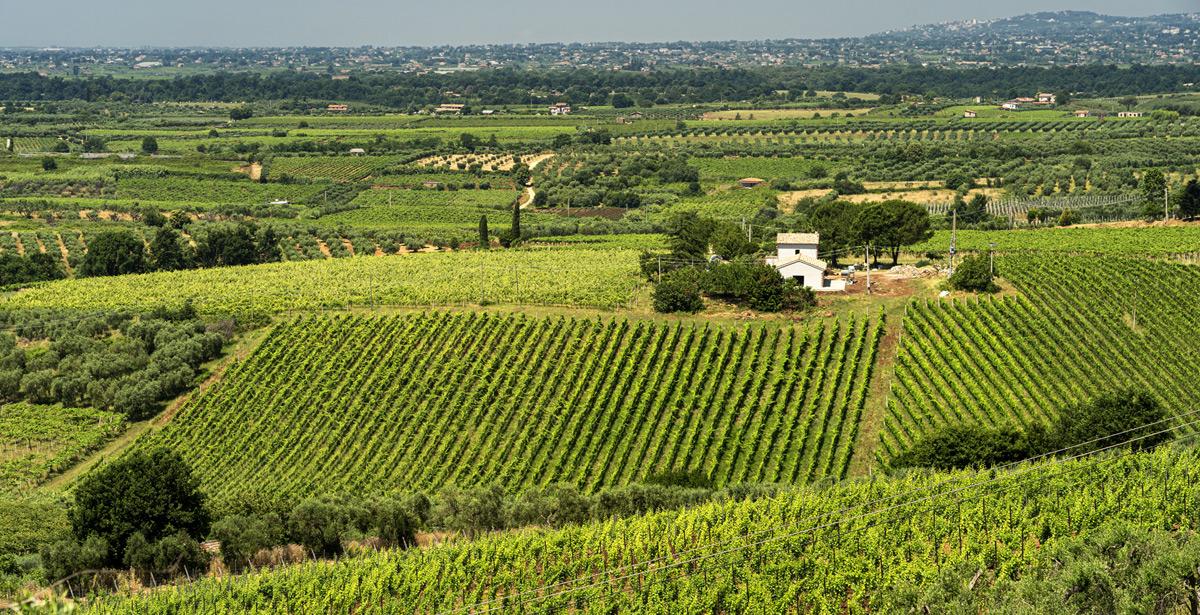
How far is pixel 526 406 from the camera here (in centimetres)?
4916

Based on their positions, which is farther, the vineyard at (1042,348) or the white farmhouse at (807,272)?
the white farmhouse at (807,272)

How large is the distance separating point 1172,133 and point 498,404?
113m

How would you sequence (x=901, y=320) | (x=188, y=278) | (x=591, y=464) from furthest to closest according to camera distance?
(x=188, y=278) < (x=901, y=320) < (x=591, y=464)

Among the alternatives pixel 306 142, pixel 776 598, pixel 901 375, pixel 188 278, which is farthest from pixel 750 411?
pixel 306 142

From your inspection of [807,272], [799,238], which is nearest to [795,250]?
[799,238]

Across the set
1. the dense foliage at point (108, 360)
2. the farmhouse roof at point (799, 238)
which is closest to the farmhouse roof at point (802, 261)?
the farmhouse roof at point (799, 238)

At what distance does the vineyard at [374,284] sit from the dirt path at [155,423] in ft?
10.9

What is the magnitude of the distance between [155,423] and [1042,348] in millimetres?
34843

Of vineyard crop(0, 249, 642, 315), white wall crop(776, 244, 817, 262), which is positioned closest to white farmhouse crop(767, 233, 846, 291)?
white wall crop(776, 244, 817, 262)

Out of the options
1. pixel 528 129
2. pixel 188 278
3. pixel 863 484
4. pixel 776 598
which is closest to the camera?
pixel 776 598

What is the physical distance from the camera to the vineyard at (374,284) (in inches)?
2375

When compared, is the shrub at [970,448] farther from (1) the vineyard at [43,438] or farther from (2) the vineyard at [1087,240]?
(1) the vineyard at [43,438]

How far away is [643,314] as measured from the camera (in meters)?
55.4

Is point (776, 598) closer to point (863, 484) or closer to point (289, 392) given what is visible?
point (863, 484)
